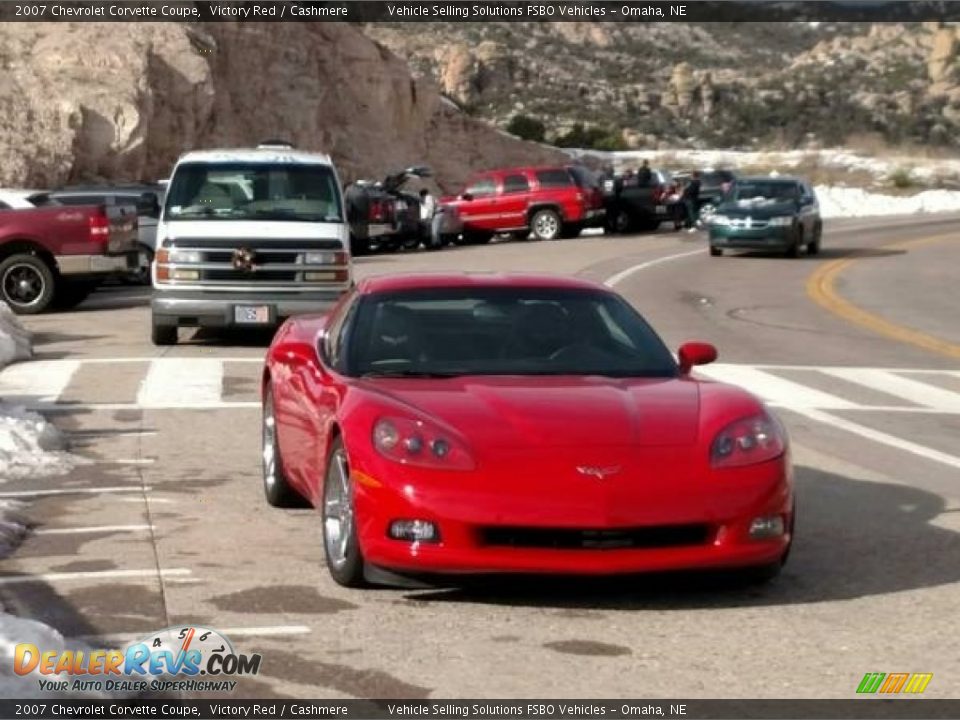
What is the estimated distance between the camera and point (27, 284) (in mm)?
25625

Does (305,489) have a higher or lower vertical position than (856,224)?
higher

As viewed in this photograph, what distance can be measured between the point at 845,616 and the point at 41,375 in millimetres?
11449

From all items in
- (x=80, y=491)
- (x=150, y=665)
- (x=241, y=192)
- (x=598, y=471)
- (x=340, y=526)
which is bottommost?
(x=241, y=192)

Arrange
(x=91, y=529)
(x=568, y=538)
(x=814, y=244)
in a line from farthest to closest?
(x=814, y=244) → (x=91, y=529) → (x=568, y=538)

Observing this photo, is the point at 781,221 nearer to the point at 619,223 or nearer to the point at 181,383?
the point at 619,223

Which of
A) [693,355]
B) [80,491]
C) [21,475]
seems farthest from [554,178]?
[693,355]

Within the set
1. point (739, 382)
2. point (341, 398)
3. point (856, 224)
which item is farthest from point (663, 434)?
point (856, 224)

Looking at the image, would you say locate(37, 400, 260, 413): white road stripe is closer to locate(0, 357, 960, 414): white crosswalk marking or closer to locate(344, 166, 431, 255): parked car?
locate(0, 357, 960, 414): white crosswalk marking

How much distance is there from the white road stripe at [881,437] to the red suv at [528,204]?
30.0 meters

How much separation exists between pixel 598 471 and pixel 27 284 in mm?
18589

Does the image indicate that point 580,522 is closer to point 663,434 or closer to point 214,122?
point 663,434

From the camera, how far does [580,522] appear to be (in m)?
8.07

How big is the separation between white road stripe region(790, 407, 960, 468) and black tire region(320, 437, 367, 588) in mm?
5165

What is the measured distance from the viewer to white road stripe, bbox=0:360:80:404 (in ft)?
53.9
